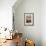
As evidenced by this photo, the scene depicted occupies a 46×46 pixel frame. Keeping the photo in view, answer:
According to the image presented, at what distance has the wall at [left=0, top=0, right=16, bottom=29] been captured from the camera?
4.41 metres

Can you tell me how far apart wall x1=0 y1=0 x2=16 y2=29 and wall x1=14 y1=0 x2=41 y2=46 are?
0.97 m

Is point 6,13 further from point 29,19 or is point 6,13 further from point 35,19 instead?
point 35,19

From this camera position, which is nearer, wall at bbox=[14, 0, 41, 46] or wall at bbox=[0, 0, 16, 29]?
wall at bbox=[0, 0, 16, 29]

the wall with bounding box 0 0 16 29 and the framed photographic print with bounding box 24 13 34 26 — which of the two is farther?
the framed photographic print with bounding box 24 13 34 26

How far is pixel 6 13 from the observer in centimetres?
444

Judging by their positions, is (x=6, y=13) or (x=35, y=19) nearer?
(x=6, y=13)

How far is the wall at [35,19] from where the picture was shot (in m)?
5.40

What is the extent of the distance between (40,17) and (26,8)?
771 mm

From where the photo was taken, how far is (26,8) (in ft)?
17.7

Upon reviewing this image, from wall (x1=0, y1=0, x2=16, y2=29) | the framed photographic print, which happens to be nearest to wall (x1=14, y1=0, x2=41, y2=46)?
the framed photographic print

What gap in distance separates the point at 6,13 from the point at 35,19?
157cm

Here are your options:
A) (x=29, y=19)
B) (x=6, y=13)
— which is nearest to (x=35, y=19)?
(x=29, y=19)

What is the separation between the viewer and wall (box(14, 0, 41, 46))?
17.7 ft

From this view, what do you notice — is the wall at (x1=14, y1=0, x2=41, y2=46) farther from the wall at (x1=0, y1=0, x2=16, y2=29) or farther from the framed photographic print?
the wall at (x1=0, y1=0, x2=16, y2=29)
